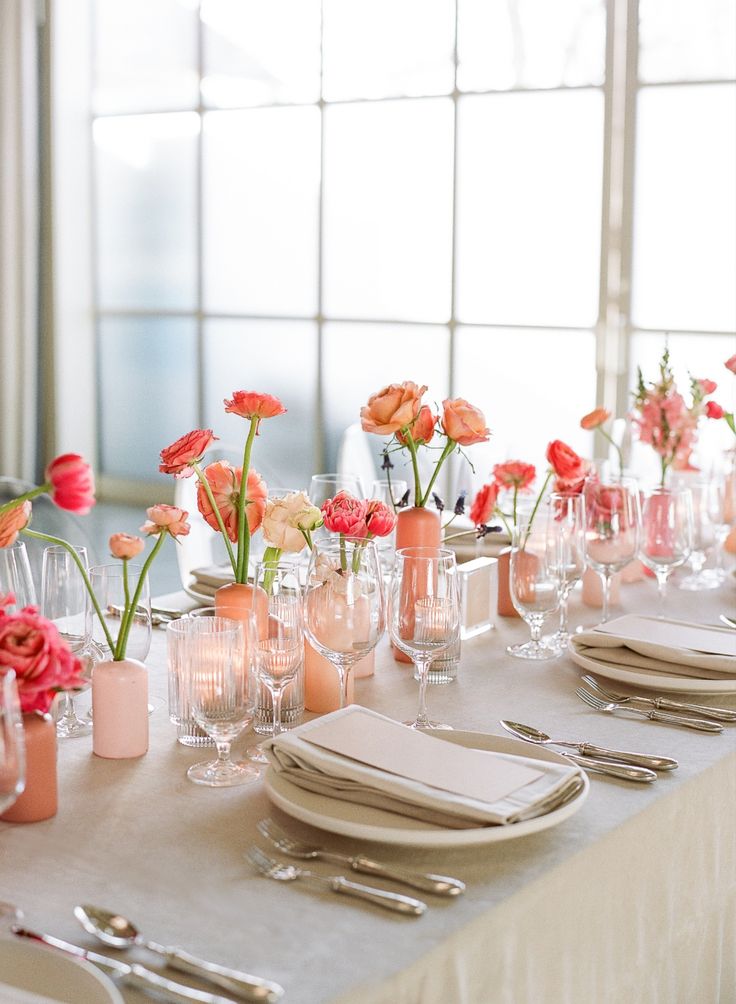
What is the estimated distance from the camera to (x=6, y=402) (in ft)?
17.6

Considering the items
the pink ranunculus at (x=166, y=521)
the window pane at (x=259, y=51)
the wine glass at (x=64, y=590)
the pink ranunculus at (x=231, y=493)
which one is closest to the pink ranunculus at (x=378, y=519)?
the pink ranunculus at (x=231, y=493)

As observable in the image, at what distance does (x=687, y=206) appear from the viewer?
4.09 m

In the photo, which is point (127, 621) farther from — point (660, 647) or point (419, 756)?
point (660, 647)

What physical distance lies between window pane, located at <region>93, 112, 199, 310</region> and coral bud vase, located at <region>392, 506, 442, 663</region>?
375 cm

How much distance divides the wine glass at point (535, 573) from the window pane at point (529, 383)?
8.32 ft

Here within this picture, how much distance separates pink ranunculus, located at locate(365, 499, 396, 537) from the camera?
4.95 ft

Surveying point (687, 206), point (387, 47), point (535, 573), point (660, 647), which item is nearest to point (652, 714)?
point (660, 647)

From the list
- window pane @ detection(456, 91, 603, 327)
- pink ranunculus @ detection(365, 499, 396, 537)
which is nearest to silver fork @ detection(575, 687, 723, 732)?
pink ranunculus @ detection(365, 499, 396, 537)

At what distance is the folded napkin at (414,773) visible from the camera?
43.3 inches

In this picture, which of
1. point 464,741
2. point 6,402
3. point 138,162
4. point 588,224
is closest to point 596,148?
point 588,224

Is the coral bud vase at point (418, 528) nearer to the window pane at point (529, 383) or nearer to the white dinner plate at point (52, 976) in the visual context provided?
the white dinner plate at point (52, 976)

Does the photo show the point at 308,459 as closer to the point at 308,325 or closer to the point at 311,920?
the point at 308,325

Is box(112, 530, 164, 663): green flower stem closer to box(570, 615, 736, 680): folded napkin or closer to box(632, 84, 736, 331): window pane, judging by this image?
box(570, 615, 736, 680): folded napkin

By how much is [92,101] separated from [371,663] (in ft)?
14.6
